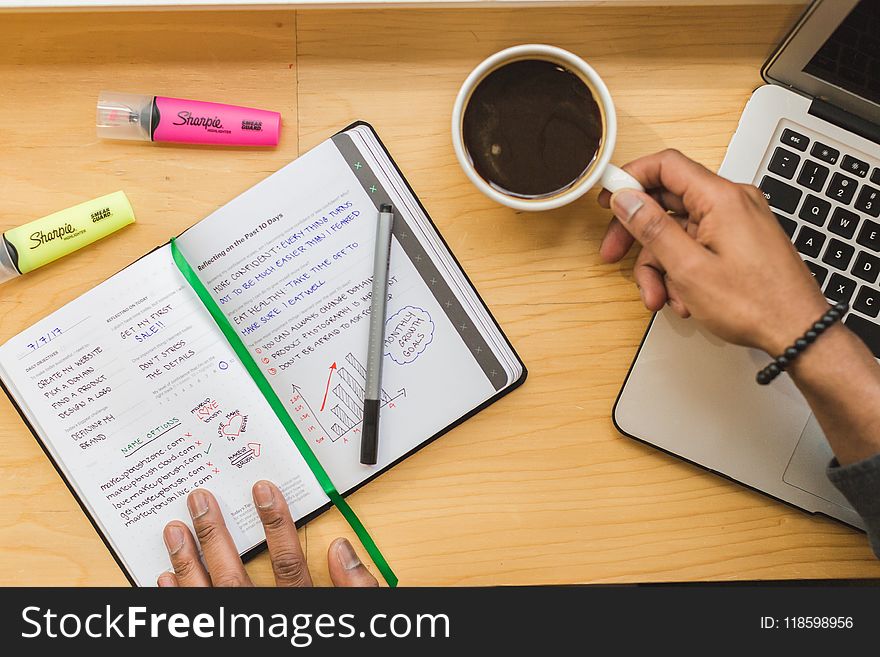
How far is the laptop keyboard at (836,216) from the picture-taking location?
60cm

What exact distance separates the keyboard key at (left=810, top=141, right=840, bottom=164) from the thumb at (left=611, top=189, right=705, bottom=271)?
5.7 inches

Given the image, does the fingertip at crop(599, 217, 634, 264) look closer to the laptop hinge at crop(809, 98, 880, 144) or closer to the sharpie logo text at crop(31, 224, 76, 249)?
the laptop hinge at crop(809, 98, 880, 144)

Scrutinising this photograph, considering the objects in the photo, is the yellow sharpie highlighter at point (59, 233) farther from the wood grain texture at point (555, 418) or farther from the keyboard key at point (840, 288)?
the keyboard key at point (840, 288)

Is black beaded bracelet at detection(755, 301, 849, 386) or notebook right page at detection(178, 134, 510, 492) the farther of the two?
notebook right page at detection(178, 134, 510, 492)

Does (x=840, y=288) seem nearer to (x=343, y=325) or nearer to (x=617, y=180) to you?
(x=617, y=180)

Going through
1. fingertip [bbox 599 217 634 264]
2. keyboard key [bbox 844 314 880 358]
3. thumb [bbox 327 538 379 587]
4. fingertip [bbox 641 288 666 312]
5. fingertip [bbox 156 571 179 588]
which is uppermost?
fingertip [bbox 599 217 634 264]

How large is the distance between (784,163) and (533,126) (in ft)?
0.69

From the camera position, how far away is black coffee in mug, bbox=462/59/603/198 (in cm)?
58

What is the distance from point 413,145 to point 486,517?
0.33 meters

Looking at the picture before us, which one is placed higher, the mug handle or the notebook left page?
the mug handle

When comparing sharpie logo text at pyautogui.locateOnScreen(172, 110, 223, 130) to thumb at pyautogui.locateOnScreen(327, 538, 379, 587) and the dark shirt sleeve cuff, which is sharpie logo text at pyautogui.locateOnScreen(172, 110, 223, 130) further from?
the dark shirt sleeve cuff

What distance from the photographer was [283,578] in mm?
629

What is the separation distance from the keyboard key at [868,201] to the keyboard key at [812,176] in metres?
0.03

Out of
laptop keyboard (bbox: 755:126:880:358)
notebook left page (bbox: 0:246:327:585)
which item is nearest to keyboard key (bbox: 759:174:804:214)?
laptop keyboard (bbox: 755:126:880:358)
